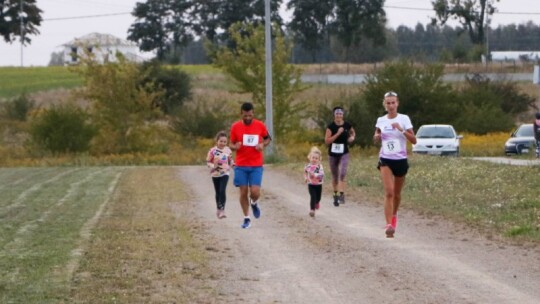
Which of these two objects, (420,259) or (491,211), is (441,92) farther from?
(420,259)

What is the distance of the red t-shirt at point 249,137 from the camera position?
17.0 meters

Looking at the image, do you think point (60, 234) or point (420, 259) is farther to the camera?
point (60, 234)

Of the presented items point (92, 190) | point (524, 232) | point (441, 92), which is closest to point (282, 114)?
A: point (441, 92)

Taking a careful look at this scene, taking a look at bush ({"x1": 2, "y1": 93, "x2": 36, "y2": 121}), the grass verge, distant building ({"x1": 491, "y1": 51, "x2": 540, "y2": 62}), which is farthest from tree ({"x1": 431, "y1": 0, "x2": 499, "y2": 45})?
the grass verge

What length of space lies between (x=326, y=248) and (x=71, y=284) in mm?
4271

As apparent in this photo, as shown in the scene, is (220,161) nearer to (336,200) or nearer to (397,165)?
(397,165)

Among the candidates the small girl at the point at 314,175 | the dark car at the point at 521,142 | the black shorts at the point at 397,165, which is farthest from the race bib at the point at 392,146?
the dark car at the point at 521,142

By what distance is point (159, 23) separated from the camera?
4402 inches

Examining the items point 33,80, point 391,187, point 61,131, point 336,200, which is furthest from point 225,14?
point 391,187

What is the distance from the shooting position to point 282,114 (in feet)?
190

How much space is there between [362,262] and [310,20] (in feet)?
322

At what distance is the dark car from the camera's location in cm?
4500

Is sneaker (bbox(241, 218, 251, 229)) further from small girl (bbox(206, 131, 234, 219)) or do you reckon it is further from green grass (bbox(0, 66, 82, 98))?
green grass (bbox(0, 66, 82, 98))

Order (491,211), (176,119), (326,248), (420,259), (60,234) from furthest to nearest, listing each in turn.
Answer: (176,119)
(491,211)
(60,234)
(326,248)
(420,259)
